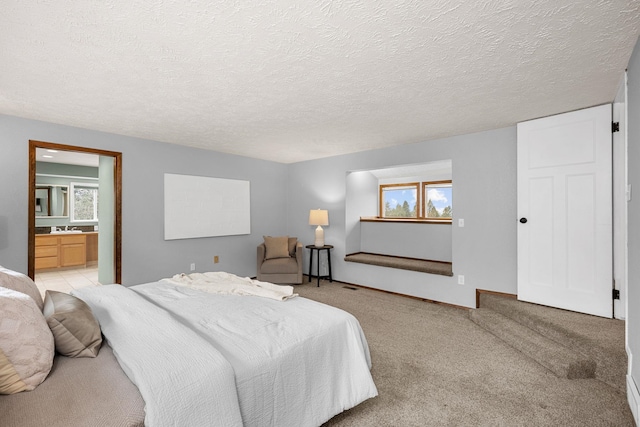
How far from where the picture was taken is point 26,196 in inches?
131

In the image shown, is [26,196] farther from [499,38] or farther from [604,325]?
[604,325]

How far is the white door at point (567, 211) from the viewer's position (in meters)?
2.86

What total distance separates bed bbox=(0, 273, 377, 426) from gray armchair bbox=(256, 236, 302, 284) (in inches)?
104

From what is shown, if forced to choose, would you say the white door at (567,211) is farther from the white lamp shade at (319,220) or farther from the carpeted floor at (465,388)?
the white lamp shade at (319,220)

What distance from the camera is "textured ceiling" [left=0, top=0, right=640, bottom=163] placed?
1.54 meters

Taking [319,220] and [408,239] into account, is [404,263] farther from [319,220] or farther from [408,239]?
[319,220]

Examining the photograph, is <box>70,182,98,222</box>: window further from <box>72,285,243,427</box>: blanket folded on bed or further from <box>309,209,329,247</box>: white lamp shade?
<box>72,285,243,427</box>: blanket folded on bed

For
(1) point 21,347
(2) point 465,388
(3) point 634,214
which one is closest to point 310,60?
(1) point 21,347

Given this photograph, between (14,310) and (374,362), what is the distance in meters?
2.28

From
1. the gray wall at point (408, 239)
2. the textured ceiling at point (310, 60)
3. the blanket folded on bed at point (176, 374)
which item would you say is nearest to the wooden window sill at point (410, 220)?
the gray wall at point (408, 239)

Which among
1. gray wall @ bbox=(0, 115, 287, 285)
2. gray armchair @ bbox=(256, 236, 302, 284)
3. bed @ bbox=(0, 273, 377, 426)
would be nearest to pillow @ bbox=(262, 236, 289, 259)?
gray armchair @ bbox=(256, 236, 302, 284)

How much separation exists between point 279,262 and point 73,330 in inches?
141

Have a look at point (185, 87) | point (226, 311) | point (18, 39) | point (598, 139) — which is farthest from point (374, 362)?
point (18, 39)

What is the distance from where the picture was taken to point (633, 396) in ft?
6.14
